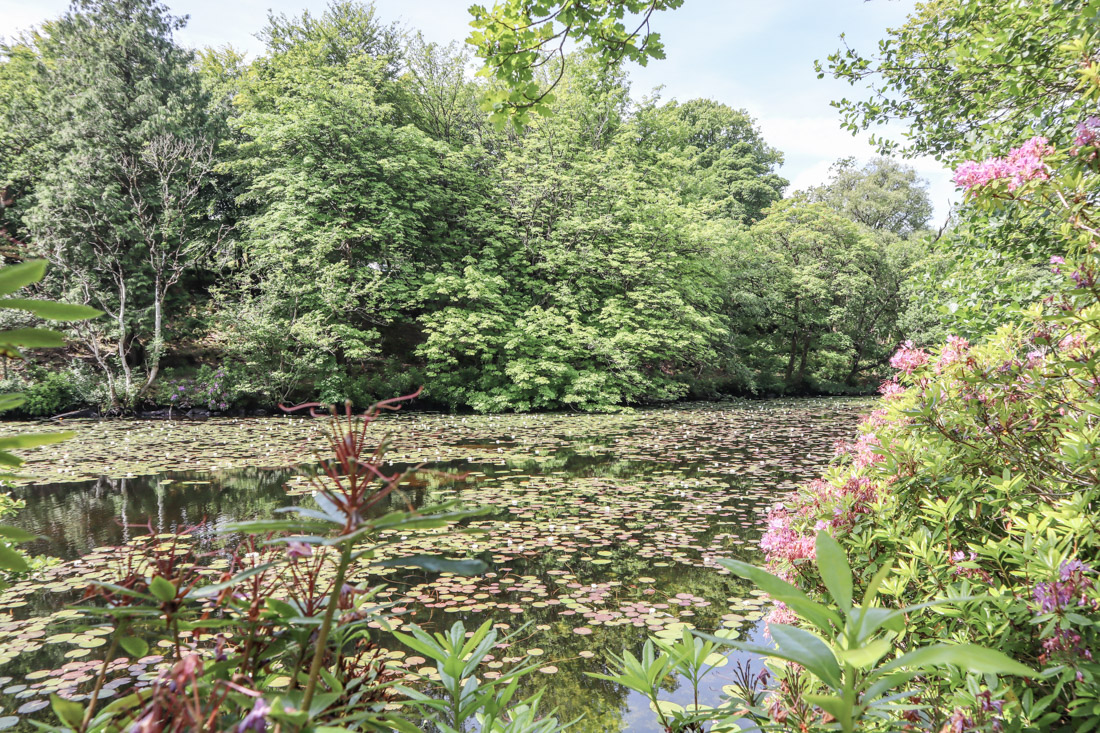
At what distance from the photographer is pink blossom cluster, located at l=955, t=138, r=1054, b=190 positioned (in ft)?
5.83

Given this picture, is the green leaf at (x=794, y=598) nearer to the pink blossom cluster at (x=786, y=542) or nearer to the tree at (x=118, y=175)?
the pink blossom cluster at (x=786, y=542)

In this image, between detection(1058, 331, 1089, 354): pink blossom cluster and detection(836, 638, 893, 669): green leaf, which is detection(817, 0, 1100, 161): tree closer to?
detection(1058, 331, 1089, 354): pink blossom cluster

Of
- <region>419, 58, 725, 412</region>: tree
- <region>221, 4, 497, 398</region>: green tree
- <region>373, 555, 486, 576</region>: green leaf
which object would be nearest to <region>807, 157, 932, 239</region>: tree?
<region>419, 58, 725, 412</region>: tree

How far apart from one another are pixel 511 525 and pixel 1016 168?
4658 millimetres

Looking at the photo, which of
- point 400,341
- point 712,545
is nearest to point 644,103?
point 400,341

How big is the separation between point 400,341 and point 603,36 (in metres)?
16.9

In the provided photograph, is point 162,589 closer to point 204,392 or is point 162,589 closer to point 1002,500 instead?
point 1002,500

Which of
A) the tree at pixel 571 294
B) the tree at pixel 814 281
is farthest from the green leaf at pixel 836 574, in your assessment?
the tree at pixel 814 281

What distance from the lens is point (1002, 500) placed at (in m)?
1.57

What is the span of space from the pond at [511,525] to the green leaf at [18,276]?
0.40 metres

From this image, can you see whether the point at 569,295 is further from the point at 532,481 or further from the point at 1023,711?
the point at 1023,711

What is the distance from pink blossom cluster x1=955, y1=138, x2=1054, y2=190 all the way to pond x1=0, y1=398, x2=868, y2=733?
2.12 metres

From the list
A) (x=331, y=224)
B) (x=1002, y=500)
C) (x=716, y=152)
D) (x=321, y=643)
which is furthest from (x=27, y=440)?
(x=716, y=152)

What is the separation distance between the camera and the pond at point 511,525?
308 centimetres
